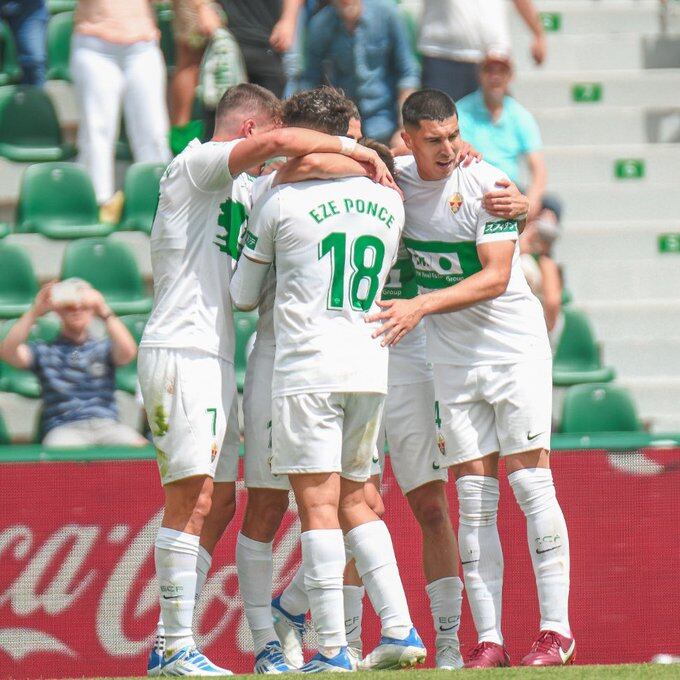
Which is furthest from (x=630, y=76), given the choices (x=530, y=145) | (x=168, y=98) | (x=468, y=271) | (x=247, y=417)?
(x=247, y=417)

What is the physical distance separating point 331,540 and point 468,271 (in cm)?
121

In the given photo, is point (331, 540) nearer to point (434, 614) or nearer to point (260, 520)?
point (260, 520)

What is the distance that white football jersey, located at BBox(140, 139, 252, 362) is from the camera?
16.7 feet

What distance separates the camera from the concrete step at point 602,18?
35.8ft

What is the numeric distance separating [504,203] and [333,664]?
69.6 inches

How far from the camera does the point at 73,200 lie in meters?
8.80

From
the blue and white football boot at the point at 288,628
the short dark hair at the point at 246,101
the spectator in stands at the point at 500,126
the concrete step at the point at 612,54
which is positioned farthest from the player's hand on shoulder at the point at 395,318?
the concrete step at the point at 612,54

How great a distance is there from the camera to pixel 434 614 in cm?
571

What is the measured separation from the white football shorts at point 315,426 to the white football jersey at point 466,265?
0.58 m

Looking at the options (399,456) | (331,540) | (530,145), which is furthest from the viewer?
(530,145)

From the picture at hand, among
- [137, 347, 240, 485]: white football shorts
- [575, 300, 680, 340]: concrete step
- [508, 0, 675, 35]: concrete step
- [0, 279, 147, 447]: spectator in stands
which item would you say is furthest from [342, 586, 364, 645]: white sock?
[508, 0, 675, 35]: concrete step

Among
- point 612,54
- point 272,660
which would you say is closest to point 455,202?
point 272,660

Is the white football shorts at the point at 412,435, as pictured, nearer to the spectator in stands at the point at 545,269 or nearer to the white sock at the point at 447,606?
the white sock at the point at 447,606

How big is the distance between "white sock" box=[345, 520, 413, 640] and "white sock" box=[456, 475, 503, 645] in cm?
39
